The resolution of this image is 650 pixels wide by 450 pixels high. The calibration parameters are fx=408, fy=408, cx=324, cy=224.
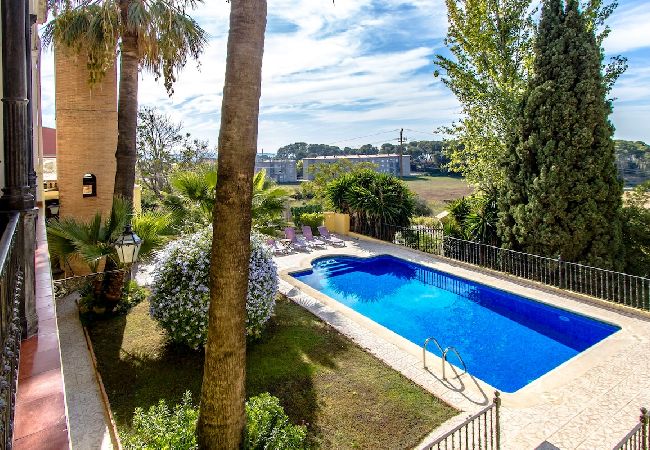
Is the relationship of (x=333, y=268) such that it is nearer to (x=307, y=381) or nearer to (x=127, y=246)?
(x=307, y=381)

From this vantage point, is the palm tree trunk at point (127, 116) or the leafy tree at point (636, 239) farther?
the leafy tree at point (636, 239)

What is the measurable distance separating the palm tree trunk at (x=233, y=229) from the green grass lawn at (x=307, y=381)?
6.48ft

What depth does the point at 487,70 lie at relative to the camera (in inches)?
707

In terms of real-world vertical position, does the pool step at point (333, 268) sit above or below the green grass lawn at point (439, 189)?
below

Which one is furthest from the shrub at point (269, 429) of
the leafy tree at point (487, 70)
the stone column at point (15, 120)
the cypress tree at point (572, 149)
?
the leafy tree at point (487, 70)

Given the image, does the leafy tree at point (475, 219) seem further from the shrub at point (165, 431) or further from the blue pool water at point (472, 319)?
the shrub at point (165, 431)

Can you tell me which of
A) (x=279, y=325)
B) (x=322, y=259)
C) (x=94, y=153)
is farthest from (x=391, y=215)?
(x=94, y=153)

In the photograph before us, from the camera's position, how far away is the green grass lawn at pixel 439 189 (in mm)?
42656

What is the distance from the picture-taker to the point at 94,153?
1499cm

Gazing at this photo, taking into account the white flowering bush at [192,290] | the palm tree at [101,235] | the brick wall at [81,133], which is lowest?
the white flowering bush at [192,290]

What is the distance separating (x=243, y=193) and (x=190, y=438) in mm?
2981

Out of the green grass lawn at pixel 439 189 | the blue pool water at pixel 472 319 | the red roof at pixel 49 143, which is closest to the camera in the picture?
the blue pool water at pixel 472 319

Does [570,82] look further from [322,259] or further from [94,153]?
[94,153]

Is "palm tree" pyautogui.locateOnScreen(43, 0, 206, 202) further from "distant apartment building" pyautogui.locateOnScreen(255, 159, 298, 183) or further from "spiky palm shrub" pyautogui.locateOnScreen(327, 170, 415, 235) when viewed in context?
"distant apartment building" pyautogui.locateOnScreen(255, 159, 298, 183)
